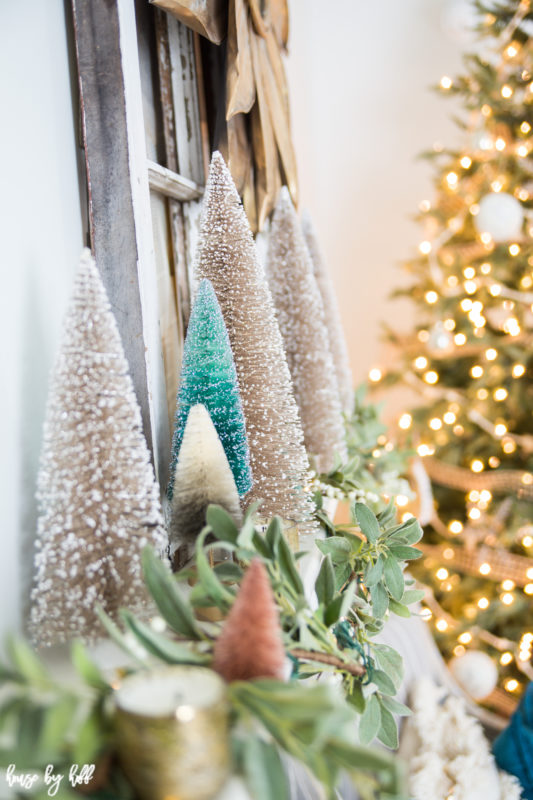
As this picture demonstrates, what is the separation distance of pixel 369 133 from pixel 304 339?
174 cm

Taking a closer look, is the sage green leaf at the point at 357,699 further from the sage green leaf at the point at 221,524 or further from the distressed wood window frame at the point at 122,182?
the distressed wood window frame at the point at 122,182

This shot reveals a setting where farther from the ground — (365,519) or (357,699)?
(365,519)

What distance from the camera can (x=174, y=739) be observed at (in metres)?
0.32

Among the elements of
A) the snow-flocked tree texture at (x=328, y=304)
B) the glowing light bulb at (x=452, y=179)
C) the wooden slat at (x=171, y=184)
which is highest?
the glowing light bulb at (x=452, y=179)

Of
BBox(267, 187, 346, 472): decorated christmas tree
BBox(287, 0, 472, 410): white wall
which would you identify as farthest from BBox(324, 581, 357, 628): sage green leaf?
BBox(287, 0, 472, 410): white wall

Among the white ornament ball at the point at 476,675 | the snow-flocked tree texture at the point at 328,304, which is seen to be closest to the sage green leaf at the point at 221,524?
the snow-flocked tree texture at the point at 328,304

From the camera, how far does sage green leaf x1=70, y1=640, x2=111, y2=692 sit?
0.35 m

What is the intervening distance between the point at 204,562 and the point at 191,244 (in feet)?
2.06

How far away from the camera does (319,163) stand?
239 centimetres

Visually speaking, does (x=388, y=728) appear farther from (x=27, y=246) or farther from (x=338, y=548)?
(x=27, y=246)

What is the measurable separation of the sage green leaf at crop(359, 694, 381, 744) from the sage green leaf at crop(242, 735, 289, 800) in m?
0.25

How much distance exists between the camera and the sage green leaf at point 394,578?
65 cm

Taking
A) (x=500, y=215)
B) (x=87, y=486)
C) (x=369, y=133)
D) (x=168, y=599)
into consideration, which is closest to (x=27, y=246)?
(x=87, y=486)

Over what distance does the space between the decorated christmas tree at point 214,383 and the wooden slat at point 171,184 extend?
23cm
